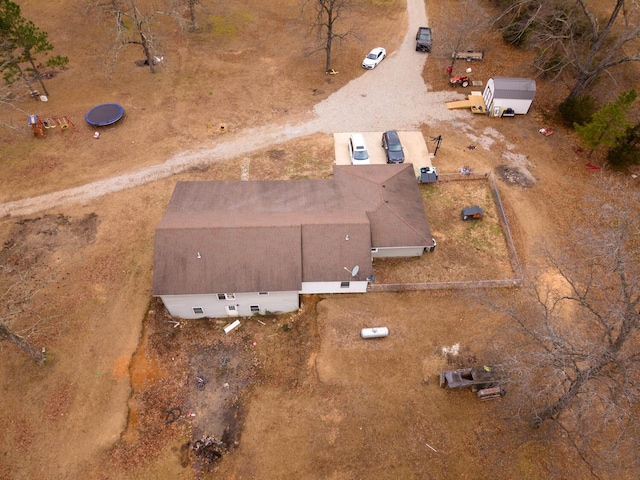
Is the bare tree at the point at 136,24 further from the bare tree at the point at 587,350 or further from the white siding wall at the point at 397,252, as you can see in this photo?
the bare tree at the point at 587,350

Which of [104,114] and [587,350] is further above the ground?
[587,350]

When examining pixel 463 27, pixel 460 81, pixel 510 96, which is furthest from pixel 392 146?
pixel 463 27

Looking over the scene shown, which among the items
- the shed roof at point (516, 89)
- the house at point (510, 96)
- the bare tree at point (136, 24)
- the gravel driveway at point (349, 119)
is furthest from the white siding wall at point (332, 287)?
the bare tree at point (136, 24)

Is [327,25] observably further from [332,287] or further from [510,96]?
[332,287]

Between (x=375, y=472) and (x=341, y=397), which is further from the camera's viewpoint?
(x=341, y=397)

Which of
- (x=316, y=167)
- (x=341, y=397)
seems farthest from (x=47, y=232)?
(x=341, y=397)

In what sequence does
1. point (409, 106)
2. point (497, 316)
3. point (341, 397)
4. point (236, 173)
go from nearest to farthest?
point (341, 397), point (497, 316), point (236, 173), point (409, 106)

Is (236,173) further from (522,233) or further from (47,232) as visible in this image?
(522,233)
